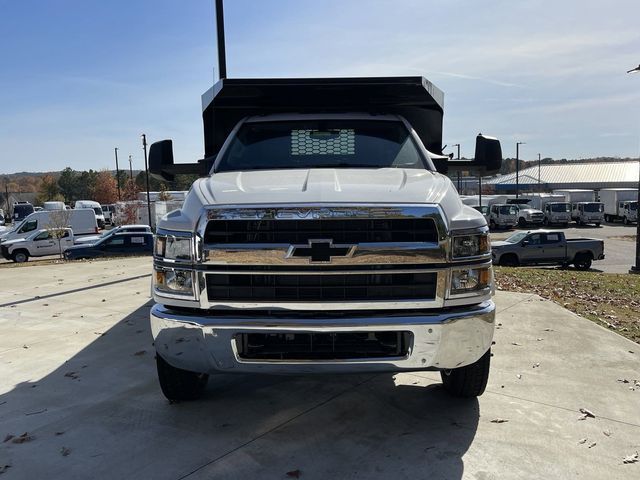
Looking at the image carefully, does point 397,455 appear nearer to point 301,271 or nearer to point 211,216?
point 301,271

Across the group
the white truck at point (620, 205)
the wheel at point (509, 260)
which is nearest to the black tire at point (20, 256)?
the wheel at point (509, 260)

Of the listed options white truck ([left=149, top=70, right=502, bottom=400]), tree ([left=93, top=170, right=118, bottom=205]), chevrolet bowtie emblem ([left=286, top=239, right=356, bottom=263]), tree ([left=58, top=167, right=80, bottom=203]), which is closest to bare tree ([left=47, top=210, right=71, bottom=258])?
white truck ([left=149, top=70, right=502, bottom=400])

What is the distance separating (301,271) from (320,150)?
167cm

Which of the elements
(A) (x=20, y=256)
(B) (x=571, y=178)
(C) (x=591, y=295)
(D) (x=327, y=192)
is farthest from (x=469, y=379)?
(B) (x=571, y=178)

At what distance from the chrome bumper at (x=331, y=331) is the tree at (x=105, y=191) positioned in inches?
2853

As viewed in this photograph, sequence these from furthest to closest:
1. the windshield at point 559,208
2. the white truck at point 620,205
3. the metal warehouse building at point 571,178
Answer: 1. the metal warehouse building at point 571,178
2. the white truck at point 620,205
3. the windshield at point 559,208

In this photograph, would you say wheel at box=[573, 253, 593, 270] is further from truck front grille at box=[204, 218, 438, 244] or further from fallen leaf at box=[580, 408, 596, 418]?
truck front grille at box=[204, 218, 438, 244]

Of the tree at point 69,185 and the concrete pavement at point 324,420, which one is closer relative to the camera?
the concrete pavement at point 324,420

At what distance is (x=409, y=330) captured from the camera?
2.97 meters

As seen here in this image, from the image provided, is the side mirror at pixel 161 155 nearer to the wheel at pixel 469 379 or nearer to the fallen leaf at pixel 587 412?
the wheel at pixel 469 379

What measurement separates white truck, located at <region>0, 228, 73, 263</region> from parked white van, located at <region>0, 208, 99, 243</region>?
1.02 m

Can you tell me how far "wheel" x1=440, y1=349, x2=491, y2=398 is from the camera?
366cm

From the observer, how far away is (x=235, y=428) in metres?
3.50

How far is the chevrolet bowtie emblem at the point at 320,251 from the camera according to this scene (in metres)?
2.96
